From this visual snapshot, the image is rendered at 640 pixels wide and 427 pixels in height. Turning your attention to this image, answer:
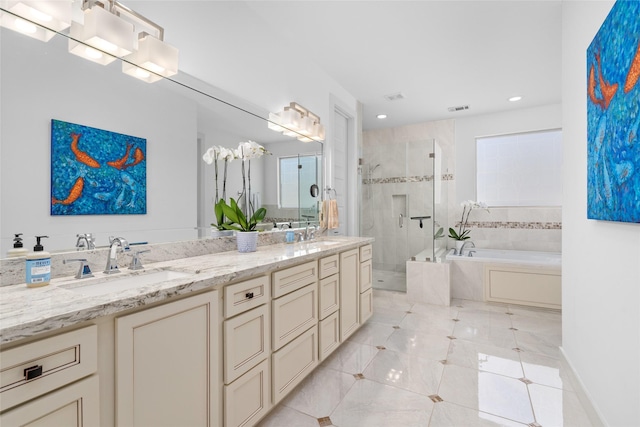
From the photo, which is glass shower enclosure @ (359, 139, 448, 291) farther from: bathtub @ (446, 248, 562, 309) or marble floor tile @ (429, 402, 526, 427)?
marble floor tile @ (429, 402, 526, 427)

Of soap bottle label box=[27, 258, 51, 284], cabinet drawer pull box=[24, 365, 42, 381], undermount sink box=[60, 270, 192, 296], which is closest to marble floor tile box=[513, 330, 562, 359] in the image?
undermount sink box=[60, 270, 192, 296]

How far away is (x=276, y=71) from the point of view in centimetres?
263

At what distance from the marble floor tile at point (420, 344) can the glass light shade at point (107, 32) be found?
2672mm

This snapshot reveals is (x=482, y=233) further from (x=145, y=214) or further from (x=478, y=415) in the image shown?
(x=145, y=214)

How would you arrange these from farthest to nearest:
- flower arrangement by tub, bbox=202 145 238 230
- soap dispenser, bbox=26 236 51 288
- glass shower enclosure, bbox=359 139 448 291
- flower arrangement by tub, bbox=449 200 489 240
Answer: flower arrangement by tub, bbox=449 200 489 240, glass shower enclosure, bbox=359 139 448 291, flower arrangement by tub, bbox=202 145 238 230, soap dispenser, bbox=26 236 51 288

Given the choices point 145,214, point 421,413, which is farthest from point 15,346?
point 421,413

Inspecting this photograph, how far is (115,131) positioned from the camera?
1.45 m

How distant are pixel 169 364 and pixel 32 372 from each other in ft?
1.34

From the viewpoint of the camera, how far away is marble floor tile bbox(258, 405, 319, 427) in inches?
63.3

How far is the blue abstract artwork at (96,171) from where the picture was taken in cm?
126

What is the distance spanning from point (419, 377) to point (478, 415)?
431mm

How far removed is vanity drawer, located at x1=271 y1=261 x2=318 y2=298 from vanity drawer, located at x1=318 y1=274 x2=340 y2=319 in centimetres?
14

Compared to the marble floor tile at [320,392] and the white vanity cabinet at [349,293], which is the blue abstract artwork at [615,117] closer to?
the white vanity cabinet at [349,293]

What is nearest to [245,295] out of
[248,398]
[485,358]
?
[248,398]
